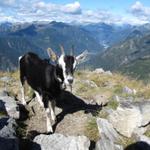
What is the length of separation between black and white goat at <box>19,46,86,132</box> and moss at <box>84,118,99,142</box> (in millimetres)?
1529

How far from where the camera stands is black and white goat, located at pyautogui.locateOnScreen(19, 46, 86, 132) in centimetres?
1478

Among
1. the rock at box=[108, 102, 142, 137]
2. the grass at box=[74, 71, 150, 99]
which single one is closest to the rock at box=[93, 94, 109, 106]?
the grass at box=[74, 71, 150, 99]

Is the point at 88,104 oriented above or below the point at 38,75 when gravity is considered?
below

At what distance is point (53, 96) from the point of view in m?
15.7

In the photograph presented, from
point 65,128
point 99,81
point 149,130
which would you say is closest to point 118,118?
point 149,130

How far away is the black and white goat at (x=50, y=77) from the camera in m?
14.8

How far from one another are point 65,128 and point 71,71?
2.48 meters

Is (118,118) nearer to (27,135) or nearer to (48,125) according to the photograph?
(48,125)

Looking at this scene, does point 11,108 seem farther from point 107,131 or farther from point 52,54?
point 107,131

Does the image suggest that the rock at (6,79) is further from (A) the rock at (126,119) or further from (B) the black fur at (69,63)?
(A) the rock at (126,119)

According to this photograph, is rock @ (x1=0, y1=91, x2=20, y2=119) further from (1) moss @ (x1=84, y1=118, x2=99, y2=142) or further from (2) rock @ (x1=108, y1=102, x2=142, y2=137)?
(2) rock @ (x1=108, y1=102, x2=142, y2=137)

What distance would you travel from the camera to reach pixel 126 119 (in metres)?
14.3

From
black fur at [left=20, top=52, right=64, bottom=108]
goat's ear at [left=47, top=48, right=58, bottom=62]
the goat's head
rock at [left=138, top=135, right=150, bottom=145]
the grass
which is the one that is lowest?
the grass

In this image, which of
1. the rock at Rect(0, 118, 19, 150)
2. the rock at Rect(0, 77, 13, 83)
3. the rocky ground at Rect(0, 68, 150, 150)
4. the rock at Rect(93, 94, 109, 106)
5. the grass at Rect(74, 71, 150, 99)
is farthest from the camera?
the rock at Rect(0, 77, 13, 83)
